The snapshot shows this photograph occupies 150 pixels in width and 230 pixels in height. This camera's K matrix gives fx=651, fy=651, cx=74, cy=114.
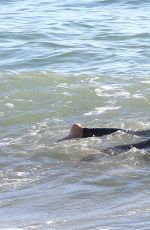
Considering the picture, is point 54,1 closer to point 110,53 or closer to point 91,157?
point 110,53

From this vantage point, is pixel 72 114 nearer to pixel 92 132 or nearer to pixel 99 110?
pixel 99 110

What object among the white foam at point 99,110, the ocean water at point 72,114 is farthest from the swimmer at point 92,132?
the white foam at point 99,110

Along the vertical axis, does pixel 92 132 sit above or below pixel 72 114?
above

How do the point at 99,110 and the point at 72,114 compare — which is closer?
the point at 72,114

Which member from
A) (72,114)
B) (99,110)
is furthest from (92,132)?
(99,110)

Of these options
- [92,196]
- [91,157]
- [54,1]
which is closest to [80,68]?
[91,157]

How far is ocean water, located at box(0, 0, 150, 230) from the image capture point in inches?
191

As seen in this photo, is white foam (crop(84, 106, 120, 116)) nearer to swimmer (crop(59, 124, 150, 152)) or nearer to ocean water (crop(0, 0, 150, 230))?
ocean water (crop(0, 0, 150, 230))

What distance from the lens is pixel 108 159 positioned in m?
6.17

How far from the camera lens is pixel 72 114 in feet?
26.3

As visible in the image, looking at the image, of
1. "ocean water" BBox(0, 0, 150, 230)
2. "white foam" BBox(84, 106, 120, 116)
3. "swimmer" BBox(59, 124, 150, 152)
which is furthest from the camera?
"white foam" BBox(84, 106, 120, 116)

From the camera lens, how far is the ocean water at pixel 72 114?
4844 millimetres

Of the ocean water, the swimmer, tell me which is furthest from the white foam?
the swimmer

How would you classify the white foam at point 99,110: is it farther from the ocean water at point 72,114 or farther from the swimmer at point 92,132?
the swimmer at point 92,132
